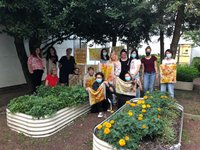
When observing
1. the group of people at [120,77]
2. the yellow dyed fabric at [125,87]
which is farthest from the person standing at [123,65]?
the yellow dyed fabric at [125,87]

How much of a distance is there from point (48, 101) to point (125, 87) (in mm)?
2010

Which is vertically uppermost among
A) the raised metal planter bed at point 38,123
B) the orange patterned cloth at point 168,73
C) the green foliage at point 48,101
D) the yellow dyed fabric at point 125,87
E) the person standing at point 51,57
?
the person standing at point 51,57

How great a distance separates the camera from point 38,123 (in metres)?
3.95

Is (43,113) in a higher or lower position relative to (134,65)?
lower

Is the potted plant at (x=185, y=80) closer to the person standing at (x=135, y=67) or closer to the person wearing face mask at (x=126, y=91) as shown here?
the person standing at (x=135, y=67)

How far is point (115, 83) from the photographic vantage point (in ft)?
17.8

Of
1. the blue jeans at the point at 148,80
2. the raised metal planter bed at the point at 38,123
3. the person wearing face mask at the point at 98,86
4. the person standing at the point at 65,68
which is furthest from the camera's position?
the person standing at the point at 65,68

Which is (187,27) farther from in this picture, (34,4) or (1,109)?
(1,109)

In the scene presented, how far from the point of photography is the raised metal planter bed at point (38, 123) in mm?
3965

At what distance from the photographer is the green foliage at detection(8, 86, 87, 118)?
158 inches

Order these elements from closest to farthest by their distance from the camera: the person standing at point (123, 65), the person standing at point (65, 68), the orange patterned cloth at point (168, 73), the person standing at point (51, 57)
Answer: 1. the orange patterned cloth at point (168, 73)
2. the person standing at point (123, 65)
3. the person standing at point (65, 68)
4. the person standing at point (51, 57)

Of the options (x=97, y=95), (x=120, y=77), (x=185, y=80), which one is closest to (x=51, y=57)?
(x=97, y=95)

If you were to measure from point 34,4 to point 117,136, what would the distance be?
11.1 feet

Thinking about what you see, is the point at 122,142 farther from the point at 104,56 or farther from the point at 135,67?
the point at 104,56
